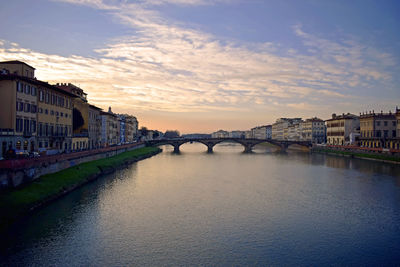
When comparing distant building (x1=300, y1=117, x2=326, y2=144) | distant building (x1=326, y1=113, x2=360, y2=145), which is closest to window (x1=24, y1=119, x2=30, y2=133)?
distant building (x1=326, y1=113, x2=360, y2=145)

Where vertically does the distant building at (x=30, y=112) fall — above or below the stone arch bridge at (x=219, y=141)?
above

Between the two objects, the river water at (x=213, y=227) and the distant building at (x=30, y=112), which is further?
the distant building at (x=30, y=112)

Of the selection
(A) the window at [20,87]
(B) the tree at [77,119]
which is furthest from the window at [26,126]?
(B) the tree at [77,119]

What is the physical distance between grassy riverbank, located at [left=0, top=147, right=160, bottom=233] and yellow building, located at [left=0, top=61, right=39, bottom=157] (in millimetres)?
6264

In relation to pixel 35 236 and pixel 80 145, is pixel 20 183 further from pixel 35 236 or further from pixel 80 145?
pixel 80 145

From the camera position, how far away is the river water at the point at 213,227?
2056cm

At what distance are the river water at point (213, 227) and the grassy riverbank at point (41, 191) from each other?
3.13 feet

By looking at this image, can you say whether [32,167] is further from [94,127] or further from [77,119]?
[94,127]

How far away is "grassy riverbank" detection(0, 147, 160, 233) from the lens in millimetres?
25547

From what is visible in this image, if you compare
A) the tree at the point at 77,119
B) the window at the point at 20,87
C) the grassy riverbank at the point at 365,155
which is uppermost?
the window at the point at 20,87

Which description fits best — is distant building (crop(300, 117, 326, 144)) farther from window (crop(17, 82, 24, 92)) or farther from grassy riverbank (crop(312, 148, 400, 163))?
window (crop(17, 82, 24, 92))

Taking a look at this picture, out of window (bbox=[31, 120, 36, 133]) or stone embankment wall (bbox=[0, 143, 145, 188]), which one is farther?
window (bbox=[31, 120, 36, 133])

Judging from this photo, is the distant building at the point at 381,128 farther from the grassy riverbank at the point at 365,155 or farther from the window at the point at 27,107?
the window at the point at 27,107

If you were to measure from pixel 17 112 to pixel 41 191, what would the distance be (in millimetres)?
13877
